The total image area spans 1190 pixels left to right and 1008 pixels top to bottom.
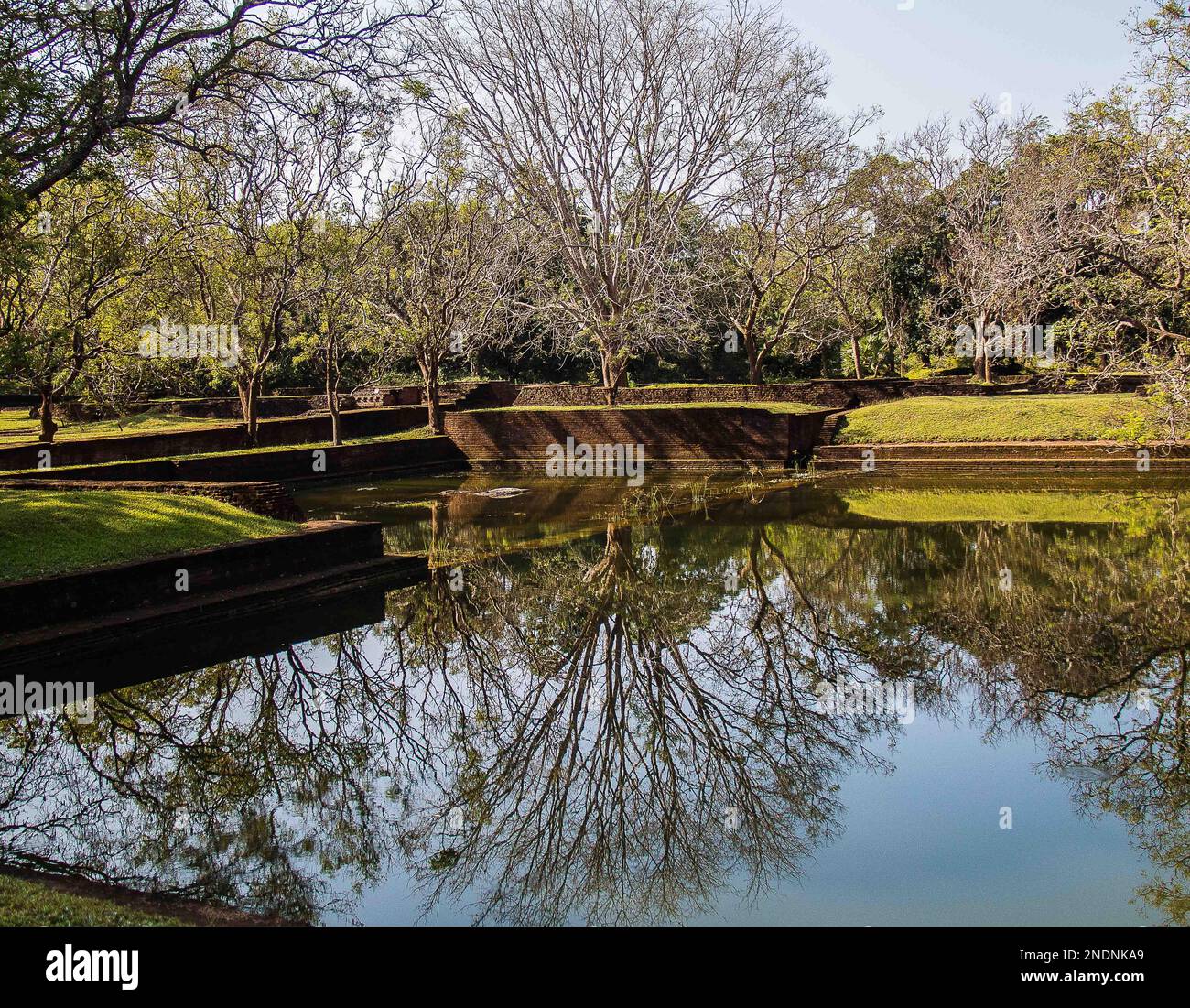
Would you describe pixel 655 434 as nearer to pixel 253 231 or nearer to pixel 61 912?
pixel 253 231

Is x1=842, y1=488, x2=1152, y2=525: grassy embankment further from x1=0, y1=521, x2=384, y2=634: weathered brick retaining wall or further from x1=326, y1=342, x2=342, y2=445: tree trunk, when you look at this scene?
x1=326, y1=342, x2=342, y2=445: tree trunk

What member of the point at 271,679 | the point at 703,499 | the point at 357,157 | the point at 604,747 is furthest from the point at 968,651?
the point at 357,157

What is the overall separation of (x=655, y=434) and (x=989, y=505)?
31.9 ft

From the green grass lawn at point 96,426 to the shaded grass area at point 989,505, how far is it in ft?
52.4

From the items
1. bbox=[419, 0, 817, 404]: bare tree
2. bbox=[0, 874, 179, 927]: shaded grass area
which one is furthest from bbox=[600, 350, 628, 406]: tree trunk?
bbox=[0, 874, 179, 927]: shaded grass area

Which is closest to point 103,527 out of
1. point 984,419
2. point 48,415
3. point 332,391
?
point 48,415

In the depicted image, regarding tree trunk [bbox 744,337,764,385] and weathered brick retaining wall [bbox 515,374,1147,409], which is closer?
weathered brick retaining wall [bbox 515,374,1147,409]

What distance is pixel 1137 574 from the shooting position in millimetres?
11016

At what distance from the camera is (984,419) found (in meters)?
23.5

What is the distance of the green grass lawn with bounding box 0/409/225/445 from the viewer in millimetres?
24625

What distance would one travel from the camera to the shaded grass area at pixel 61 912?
4695 millimetres

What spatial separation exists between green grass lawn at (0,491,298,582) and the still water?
173 centimetres

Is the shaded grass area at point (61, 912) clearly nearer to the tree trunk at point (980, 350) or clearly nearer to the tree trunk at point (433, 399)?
the tree trunk at point (433, 399)

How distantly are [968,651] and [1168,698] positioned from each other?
1.58 meters
